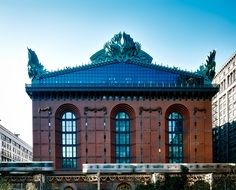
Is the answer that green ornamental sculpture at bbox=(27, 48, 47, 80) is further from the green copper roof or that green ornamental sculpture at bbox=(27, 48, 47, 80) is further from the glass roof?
the glass roof

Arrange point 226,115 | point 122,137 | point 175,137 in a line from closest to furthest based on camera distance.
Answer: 1. point 122,137
2. point 175,137
3. point 226,115

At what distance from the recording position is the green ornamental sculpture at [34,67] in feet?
273

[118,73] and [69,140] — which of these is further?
[118,73]

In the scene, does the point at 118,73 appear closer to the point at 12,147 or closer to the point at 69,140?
the point at 69,140

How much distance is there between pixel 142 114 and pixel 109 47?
1410 cm

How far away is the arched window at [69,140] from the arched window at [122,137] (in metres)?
7.55

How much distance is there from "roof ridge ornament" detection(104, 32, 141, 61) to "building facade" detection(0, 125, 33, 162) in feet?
171

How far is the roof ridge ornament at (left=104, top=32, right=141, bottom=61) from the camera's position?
85.6 meters

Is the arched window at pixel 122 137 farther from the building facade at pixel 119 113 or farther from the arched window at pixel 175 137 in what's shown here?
the arched window at pixel 175 137

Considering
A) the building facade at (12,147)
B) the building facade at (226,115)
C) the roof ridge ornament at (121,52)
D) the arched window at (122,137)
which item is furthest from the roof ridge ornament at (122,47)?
the building facade at (12,147)

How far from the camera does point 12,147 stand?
14038 centimetres

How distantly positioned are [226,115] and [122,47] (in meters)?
35.6

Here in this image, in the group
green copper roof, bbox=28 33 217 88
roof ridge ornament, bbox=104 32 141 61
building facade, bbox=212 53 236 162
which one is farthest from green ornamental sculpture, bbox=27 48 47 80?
building facade, bbox=212 53 236 162

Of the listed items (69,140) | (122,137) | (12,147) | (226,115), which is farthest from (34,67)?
(12,147)
